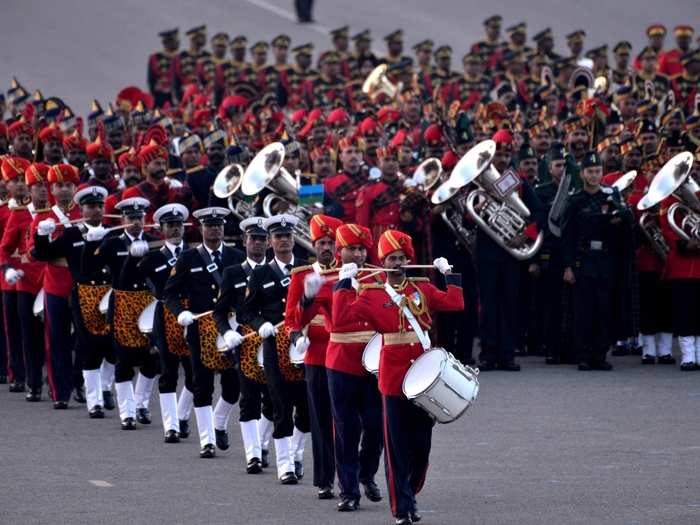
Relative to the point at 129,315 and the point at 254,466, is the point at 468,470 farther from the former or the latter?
the point at 129,315

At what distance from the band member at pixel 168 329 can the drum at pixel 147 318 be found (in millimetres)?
77

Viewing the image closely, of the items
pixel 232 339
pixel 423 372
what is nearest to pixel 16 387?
pixel 232 339

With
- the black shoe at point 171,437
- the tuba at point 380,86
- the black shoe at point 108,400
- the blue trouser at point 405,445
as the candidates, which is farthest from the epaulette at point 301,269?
the tuba at point 380,86

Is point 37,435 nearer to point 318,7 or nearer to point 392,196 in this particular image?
point 392,196

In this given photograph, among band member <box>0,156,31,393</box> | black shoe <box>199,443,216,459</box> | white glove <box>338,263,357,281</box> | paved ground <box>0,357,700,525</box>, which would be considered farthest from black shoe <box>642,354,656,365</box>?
white glove <box>338,263,357,281</box>

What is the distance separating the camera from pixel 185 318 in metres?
14.7

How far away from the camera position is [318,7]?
45594 millimetres

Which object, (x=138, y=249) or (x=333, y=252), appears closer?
(x=333, y=252)

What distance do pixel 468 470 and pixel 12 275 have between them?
5.31 meters

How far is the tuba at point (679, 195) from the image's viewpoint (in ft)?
60.9

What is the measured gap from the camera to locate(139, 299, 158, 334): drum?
15719 millimetres

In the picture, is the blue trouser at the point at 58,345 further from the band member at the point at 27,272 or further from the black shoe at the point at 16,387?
the black shoe at the point at 16,387

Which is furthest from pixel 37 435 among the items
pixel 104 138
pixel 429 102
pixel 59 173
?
pixel 429 102

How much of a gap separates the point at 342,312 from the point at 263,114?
12783mm
